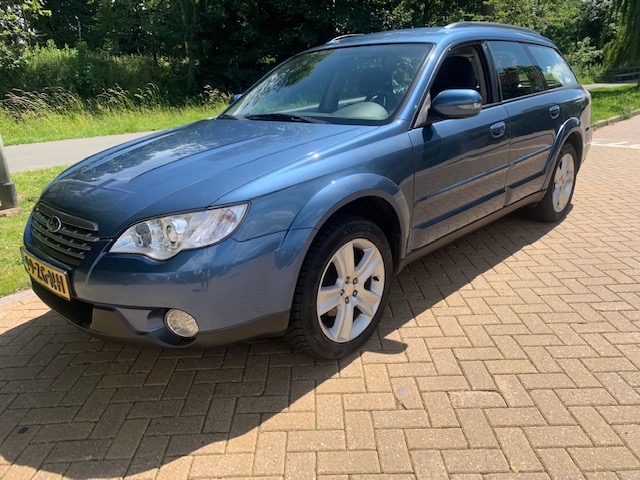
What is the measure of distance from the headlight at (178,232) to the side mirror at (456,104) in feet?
4.75

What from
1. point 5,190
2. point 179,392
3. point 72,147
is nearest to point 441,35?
point 179,392

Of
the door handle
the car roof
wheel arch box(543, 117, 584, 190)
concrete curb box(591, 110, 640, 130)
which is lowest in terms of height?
concrete curb box(591, 110, 640, 130)

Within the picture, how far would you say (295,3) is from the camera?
23641 mm

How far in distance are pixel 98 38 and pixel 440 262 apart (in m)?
32.6

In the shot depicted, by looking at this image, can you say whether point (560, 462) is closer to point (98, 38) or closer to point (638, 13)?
point (638, 13)

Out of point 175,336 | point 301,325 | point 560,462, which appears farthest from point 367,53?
point 560,462

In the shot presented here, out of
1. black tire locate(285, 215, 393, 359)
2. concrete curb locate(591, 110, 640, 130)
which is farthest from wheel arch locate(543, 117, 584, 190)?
concrete curb locate(591, 110, 640, 130)

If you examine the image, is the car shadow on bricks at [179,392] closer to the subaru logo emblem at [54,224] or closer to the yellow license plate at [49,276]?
the yellow license plate at [49,276]

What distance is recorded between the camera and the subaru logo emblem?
2.48 m

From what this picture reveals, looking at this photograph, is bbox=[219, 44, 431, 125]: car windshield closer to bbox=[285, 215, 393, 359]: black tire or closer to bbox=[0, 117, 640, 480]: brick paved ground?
bbox=[285, 215, 393, 359]: black tire

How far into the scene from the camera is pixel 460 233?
360 cm

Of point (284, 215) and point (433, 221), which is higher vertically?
point (284, 215)

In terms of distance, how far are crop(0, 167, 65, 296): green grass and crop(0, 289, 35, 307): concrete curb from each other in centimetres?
5

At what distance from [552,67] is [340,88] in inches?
98.9
